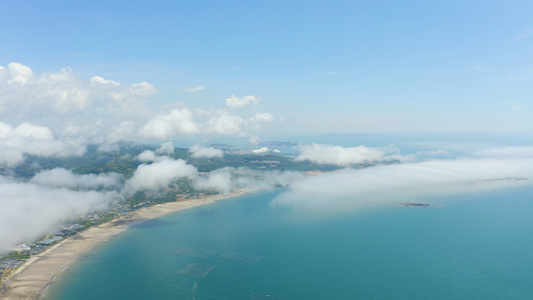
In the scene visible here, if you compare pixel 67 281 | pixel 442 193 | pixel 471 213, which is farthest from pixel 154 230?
pixel 442 193

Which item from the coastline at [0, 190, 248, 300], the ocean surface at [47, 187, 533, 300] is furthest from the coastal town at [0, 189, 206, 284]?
the ocean surface at [47, 187, 533, 300]

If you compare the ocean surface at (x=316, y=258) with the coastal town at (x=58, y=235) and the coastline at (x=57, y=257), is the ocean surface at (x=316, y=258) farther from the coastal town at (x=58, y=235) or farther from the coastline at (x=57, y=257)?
the coastal town at (x=58, y=235)

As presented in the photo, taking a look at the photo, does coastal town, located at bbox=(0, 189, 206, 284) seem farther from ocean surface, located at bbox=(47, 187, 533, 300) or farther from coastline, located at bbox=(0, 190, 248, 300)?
ocean surface, located at bbox=(47, 187, 533, 300)

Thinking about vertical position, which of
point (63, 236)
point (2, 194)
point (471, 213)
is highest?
point (2, 194)

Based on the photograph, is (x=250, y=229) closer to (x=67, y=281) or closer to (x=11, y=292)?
(x=67, y=281)

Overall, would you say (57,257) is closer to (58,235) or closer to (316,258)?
(58,235)

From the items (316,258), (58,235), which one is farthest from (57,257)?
(316,258)
